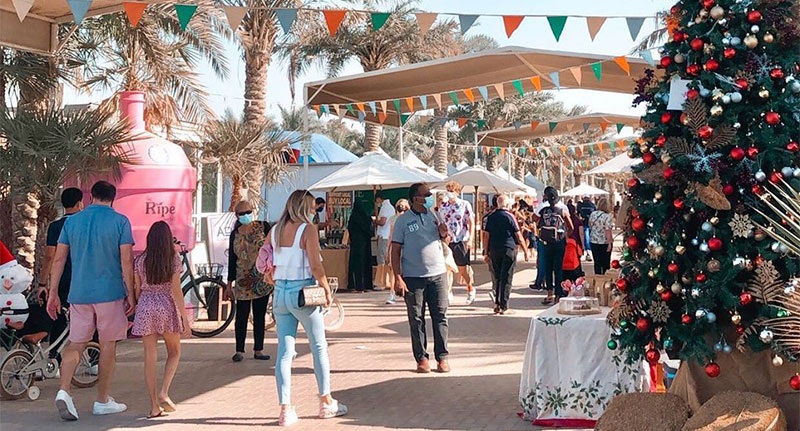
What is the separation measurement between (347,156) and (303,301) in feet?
63.2

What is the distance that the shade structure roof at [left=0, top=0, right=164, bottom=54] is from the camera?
8.45 m

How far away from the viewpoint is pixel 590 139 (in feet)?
183

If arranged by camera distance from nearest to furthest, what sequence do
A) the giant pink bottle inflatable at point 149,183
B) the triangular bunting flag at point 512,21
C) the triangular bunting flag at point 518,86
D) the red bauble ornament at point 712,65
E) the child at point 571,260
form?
the red bauble ornament at point 712,65 < the triangular bunting flag at point 512,21 < the giant pink bottle inflatable at point 149,183 < the triangular bunting flag at point 518,86 < the child at point 571,260

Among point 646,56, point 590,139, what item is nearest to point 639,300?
point 646,56

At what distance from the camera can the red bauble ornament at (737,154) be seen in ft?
16.0

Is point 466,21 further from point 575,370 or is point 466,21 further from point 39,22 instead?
point 575,370

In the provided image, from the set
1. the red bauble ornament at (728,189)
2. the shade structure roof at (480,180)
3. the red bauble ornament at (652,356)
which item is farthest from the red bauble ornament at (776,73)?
the shade structure roof at (480,180)

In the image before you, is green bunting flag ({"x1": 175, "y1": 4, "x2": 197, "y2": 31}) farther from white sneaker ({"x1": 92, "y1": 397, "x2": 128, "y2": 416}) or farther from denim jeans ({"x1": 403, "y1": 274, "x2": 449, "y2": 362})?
white sneaker ({"x1": 92, "y1": 397, "x2": 128, "y2": 416})

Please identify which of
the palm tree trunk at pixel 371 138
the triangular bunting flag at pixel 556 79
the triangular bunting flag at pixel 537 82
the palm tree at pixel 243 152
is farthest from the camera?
the palm tree trunk at pixel 371 138

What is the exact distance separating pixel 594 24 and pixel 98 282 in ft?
19.8

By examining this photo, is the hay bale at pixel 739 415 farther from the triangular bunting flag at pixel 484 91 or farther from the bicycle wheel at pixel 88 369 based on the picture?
the triangular bunting flag at pixel 484 91

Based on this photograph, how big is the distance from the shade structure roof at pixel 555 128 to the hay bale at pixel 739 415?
509 inches

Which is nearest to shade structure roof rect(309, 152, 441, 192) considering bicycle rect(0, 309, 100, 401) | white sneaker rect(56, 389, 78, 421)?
bicycle rect(0, 309, 100, 401)

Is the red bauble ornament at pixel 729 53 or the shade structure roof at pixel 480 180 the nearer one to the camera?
the red bauble ornament at pixel 729 53
